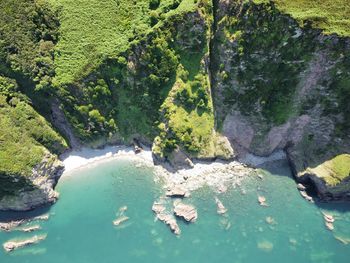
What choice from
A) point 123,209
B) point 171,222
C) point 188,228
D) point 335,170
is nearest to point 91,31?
point 123,209

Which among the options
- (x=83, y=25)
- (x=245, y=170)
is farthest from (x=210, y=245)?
(x=83, y=25)

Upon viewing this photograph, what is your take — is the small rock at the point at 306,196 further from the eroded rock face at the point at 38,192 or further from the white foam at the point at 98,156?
the eroded rock face at the point at 38,192

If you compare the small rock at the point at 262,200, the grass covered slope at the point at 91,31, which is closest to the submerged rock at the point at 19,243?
the grass covered slope at the point at 91,31

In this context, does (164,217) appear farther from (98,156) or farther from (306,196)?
(306,196)

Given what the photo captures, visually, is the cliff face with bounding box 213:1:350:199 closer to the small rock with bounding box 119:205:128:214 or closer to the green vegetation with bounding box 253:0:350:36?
the green vegetation with bounding box 253:0:350:36

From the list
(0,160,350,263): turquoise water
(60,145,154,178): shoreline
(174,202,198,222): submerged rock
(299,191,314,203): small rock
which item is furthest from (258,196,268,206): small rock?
(60,145,154,178): shoreline

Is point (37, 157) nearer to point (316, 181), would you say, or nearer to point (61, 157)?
point (61, 157)
